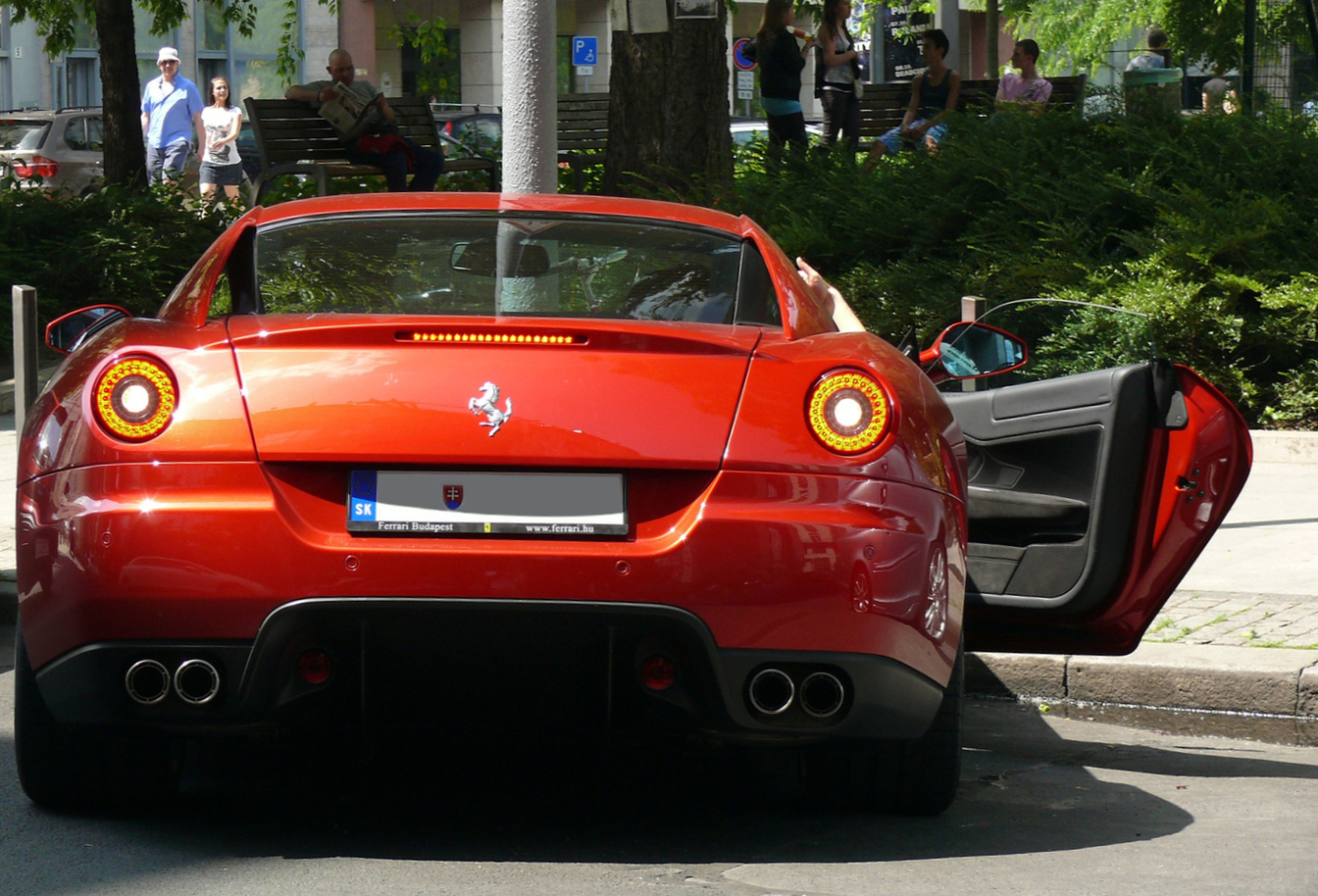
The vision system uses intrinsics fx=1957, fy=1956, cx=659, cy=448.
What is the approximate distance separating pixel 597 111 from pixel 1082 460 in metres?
13.9

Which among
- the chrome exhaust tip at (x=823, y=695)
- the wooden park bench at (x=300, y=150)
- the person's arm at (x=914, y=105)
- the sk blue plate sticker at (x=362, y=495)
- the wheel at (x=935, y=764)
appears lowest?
the wheel at (x=935, y=764)

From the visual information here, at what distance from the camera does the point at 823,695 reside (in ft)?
12.3

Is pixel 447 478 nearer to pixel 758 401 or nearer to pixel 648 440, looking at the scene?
pixel 648 440

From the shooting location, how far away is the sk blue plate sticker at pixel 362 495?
3.61 meters

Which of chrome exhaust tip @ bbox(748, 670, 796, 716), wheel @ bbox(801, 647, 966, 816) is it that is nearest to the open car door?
wheel @ bbox(801, 647, 966, 816)

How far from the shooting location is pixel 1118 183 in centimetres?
1080

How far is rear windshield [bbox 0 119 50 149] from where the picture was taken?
25.0 meters

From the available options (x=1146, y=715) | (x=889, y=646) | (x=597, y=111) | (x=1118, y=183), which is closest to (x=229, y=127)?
(x=597, y=111)

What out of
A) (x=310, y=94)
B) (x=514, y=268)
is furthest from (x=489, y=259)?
(x=310, y=94)

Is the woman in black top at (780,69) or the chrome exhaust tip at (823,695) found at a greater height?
the woman in black top at (780,69)

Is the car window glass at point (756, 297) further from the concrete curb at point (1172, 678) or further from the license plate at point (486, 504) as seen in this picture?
the concrete curb at point (1172, 678)

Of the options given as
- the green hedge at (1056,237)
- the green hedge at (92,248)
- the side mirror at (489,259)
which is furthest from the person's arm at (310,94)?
the side mirror at (489,259)

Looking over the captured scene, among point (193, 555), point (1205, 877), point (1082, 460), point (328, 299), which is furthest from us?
point (1082, 460)

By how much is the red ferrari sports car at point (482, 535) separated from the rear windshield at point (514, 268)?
0.18m
